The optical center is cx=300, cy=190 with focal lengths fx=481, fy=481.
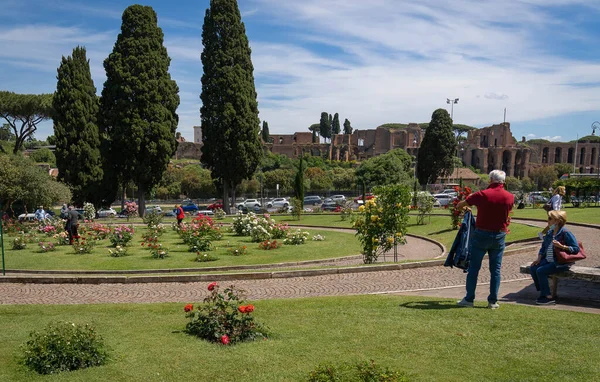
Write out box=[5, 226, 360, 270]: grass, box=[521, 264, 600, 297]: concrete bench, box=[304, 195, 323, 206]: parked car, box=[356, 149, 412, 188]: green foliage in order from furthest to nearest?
box=[356, 149, 412, 188]: green foliage < box=[304, 195, 323, 206]: parked car < box=[5, 226, 360, 270]: grass < box=[521, 264, 600, 297]: concrete bench

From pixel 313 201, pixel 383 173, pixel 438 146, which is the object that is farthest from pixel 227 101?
pixel 438 146

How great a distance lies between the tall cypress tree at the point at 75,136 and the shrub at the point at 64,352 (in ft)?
104

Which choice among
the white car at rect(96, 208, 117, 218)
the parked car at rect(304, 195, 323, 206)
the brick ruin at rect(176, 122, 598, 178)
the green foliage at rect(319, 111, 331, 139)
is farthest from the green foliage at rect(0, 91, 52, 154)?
the green foliage at rect(319, 111, 331, 139)

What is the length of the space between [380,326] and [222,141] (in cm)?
3190

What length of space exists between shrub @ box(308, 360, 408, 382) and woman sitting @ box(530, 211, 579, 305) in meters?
3.69

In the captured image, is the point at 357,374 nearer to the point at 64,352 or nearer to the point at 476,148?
the point at 64,352

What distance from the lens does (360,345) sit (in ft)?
16.5

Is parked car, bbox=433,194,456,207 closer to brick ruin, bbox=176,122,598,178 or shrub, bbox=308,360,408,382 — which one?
shrub, bbox=308,360,408,382

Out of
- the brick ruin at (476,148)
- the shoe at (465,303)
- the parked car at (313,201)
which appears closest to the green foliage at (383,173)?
the parked car at (313,201)

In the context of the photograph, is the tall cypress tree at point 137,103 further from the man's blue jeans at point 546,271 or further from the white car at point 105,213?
the man's blue jeans at point 546,271

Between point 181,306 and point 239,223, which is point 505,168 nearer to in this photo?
point 239,223

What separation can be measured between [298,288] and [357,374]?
Answer: 214 inches

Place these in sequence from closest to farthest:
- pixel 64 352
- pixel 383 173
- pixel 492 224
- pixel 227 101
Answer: pixel 64 352 → pixel 492 224 → pixel 227 101 → pixel 383 173

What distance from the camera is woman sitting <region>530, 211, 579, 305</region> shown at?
6648 mm
